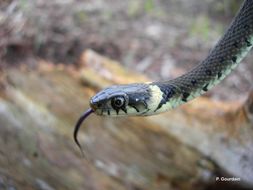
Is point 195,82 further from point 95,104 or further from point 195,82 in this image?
point 95,104

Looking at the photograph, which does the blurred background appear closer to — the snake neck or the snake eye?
the snake neck

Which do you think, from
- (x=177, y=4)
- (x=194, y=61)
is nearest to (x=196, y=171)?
(x=194, y=61)

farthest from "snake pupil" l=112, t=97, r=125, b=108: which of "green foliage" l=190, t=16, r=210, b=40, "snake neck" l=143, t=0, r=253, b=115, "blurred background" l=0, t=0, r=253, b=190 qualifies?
"green foliage" l=190, t=16, r=210, b=40

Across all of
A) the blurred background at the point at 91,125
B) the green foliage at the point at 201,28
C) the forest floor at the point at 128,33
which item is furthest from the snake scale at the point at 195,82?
the green foliage at the point at 201,28

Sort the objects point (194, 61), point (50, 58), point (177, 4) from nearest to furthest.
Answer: point (50, 58), point (194, 61), point (177, 4)

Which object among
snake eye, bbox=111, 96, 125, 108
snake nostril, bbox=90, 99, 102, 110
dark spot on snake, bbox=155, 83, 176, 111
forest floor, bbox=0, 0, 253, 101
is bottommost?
snake nostril, bbox=90, 99, 102, 110

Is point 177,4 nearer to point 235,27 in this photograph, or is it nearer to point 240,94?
point 240,94

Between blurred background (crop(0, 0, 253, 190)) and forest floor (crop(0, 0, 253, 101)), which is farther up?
forest floor (crop(0, 0, 253, 101))

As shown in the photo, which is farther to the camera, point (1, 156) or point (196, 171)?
point (196, 171)
